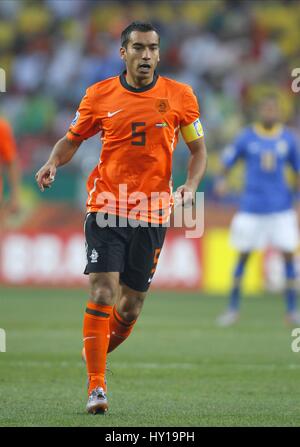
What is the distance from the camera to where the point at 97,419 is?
5488mm

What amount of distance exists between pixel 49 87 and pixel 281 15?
497 cm

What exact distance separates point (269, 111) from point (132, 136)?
593 cm

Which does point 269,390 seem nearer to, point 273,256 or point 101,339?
point 101,339

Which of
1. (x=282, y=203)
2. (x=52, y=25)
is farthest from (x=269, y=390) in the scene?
(x=52, y=25)

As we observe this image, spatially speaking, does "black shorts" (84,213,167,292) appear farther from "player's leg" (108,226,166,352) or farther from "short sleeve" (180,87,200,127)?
"short sleeve" (180,87,200,127)

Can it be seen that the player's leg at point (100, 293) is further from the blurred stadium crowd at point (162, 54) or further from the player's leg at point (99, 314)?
the blurred stadium crowd at point (162, 54)

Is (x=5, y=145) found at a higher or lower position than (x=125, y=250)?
higher

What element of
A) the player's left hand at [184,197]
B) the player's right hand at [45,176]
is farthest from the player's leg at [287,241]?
the player's right hand at [45,176]

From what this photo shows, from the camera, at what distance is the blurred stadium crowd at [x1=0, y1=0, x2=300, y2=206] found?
1925 cm

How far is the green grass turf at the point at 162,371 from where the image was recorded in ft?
18.6

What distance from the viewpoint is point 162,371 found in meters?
7.81

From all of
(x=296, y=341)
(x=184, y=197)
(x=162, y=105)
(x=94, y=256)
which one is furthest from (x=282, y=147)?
(x=94, y=256)

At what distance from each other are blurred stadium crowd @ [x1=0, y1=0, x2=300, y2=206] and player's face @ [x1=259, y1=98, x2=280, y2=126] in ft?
20.9

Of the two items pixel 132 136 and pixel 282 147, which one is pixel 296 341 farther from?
pixel 132 136
